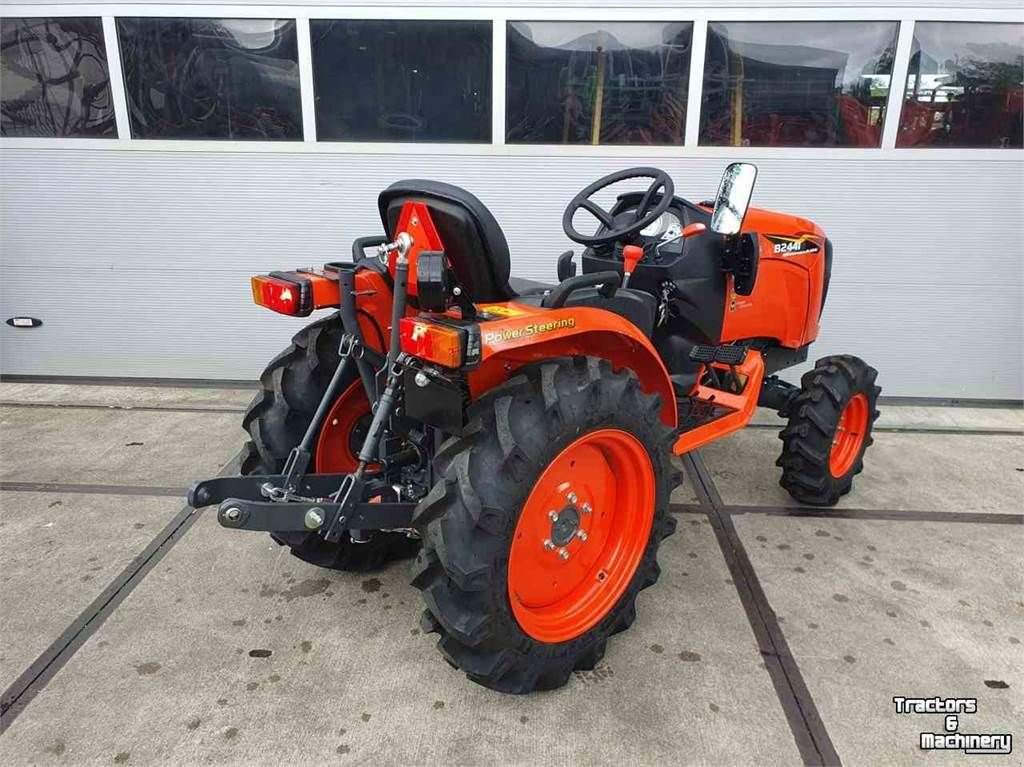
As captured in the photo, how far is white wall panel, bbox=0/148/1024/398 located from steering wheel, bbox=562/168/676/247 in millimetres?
1299

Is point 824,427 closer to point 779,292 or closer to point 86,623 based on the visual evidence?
point 779,292

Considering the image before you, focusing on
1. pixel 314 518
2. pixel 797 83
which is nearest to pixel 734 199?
pixel 797 83

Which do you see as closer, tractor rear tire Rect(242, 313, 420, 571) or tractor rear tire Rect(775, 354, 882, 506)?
tractor rear tire Rect(242, 313, 420, 571)

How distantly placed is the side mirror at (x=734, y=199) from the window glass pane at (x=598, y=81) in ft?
4.85

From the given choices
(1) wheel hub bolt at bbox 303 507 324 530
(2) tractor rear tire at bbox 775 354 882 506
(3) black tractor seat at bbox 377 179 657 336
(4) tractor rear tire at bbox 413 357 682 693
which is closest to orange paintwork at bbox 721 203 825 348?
(2) tractor rear tire at bbox 775 354 882 506

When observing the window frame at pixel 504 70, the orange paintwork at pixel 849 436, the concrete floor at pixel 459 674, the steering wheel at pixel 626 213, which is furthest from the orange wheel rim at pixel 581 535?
the window frame at pixel 504 70

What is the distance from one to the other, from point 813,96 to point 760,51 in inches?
16.4

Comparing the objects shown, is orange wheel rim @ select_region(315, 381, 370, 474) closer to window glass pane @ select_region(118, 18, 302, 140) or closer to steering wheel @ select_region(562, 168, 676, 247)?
steering wheel @ select_region(562, 168, 676, 247)

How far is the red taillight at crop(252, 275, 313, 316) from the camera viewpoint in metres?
2.02

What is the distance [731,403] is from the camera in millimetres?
2977

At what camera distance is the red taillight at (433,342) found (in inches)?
65.0

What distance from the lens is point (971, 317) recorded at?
4367 millimetres

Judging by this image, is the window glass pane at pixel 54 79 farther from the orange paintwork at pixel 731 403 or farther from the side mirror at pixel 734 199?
the orange paintwork at pixel 731 403

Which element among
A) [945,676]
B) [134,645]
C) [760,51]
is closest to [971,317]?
[760,51]
